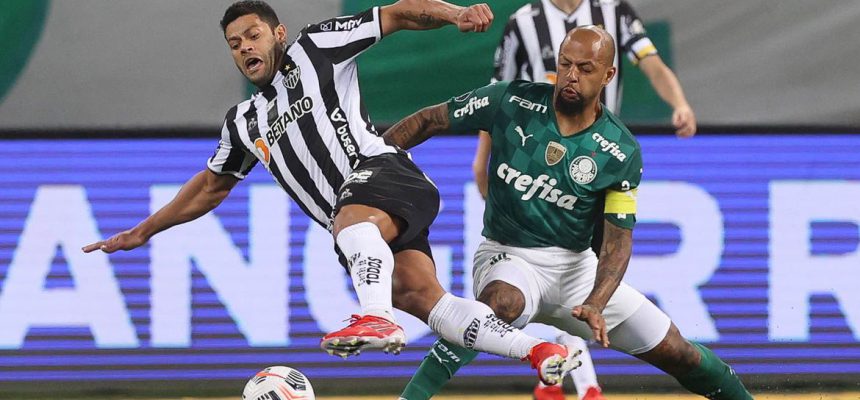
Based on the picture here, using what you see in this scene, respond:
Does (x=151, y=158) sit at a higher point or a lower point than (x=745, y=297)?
higher

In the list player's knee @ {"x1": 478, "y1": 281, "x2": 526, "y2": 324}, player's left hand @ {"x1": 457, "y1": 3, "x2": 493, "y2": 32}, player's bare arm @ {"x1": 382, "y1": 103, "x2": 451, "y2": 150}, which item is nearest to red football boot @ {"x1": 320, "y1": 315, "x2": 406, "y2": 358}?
player's knee @ {"x1": 478, "y1": 281, "x2": 526, "y2": 324}

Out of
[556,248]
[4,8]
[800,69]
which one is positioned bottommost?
[556,248]

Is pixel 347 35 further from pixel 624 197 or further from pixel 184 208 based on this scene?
pixel 624 197

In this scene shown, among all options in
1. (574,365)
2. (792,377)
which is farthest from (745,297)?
(574,365)

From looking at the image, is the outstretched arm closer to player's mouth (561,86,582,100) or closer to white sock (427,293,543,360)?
player's mouth (561,86,582,100)

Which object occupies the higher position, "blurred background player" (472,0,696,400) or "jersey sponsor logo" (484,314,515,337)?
"blurred background player" (472,0,696,400)

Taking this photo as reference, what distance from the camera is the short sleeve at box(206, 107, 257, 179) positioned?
658cm

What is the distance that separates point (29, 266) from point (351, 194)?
10.8 ft

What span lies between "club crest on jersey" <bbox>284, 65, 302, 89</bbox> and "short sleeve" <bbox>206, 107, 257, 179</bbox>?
1.25 ft

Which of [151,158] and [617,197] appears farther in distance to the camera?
[151,158]

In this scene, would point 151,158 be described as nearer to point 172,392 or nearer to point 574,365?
point 172,392

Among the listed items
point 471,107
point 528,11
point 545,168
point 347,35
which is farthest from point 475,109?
point 528,11

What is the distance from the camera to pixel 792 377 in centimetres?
853

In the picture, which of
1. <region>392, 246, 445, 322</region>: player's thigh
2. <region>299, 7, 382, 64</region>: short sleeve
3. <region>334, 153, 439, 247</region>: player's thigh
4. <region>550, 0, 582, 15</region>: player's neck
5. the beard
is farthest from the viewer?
<region>550, 0, 582, 15</region>: player's neck
